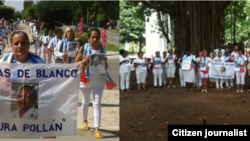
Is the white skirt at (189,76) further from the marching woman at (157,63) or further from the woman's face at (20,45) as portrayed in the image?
the woman's face at (20,45)

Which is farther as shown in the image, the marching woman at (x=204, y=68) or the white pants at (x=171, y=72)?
the white pants at (x=171, y=72)

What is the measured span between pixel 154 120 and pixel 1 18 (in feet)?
13.7

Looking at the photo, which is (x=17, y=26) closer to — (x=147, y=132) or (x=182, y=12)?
(x=147, y=132)

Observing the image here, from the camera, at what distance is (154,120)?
31.3 feet

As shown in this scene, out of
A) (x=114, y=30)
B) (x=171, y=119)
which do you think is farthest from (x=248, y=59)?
(x=114, y=30)

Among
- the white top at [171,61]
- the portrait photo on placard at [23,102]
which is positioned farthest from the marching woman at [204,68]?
the portrait photo on placard at [23,102]

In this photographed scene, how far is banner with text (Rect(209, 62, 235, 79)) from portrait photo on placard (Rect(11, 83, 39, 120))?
36.2 ft

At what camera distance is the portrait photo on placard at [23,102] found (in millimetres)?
4297

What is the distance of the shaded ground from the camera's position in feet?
28.2

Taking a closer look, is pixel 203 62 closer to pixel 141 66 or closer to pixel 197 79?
pixel 197 79

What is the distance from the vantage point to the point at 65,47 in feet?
22.5

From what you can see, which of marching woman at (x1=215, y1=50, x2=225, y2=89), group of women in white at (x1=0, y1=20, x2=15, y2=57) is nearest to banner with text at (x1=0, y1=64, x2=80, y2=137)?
group of women in white at (x1=0, y1=20, x2=15, y2=57)

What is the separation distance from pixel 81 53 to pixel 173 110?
5.62 metres

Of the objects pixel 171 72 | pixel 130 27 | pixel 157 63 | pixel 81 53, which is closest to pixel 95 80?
pixel 81 53
